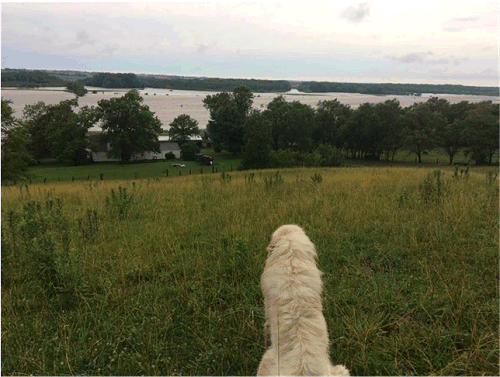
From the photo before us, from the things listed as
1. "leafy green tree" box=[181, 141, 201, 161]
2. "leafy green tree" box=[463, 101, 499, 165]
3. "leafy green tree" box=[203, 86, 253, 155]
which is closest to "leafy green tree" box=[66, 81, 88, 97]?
"leafy green tree" box=[181, 141, 201, 161]

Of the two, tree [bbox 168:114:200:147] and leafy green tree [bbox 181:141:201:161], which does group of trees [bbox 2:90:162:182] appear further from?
tree [bbox 168:114:200:147]

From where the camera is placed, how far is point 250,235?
5.54 metres

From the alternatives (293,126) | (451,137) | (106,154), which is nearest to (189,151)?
(106,154)

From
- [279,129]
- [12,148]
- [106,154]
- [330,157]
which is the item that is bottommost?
[106,154]

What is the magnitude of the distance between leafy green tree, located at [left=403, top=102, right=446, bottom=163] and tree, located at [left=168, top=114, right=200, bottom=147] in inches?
1931

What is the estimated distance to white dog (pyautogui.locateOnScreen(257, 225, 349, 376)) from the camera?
6.34ft

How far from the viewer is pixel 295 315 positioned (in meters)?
2.08

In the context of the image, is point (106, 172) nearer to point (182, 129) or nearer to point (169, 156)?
point (169, 156)

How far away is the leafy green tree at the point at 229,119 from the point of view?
254 feet

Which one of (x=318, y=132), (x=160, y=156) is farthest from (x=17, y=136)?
(x=318, y=132)

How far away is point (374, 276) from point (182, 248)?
2.86 m

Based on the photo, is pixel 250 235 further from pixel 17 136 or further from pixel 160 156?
pixel 160 156

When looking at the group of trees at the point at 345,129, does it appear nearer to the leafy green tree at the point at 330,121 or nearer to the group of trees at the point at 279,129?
the leafy green tree at the point at 330,121

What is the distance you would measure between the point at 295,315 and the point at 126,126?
68.4 metres
